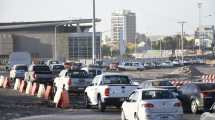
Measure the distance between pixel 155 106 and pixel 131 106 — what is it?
104cm

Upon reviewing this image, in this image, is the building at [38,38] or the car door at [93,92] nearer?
the car door at [93,92]

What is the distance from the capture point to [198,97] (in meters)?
25.6

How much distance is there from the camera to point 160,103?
20.1 metres

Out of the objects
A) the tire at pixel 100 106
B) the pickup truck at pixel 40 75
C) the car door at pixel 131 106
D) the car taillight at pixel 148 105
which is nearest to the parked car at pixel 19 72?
the pickup truck at pixel 40 75

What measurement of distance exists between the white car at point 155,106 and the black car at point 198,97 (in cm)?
490

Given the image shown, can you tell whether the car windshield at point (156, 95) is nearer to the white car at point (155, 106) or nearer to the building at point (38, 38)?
the white car at point (155, 106)

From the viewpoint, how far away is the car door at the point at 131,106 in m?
20.4

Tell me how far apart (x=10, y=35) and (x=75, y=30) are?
2132 cm

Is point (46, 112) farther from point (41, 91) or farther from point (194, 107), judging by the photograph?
point (41, 91)

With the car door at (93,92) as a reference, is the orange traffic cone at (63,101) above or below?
below

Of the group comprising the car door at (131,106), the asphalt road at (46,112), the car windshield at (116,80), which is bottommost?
the asphalt road at (46,112)

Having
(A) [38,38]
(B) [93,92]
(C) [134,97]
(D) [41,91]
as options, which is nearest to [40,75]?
(D) [41,91]

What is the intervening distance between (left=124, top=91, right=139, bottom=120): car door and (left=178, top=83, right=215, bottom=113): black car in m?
4.87

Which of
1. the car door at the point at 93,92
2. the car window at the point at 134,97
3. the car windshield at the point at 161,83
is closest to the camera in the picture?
the car window at the point at 134,97
